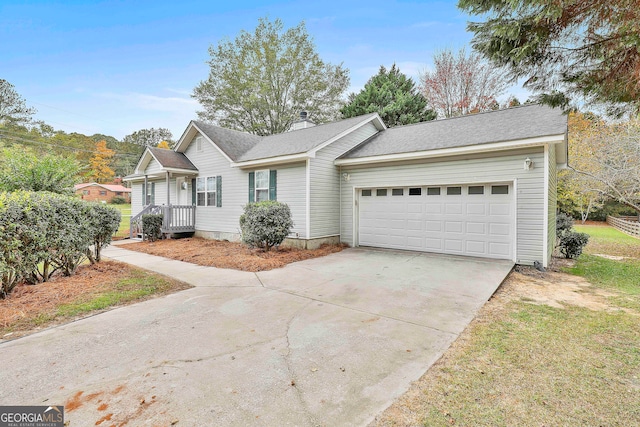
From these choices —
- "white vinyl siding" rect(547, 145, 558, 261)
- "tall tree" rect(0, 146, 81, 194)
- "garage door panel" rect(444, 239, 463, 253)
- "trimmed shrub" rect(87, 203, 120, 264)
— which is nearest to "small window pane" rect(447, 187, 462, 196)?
"garage door panel" rect(444, 239, 463, 253)

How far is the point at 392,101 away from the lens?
68.1 ft

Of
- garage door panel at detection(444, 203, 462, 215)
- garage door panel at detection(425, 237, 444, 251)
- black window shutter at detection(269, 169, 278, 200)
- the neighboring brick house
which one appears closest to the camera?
garage door panel at detection(444, 203, 462, 215)

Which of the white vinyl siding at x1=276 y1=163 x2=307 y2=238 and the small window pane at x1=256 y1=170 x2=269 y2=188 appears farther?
the small window pane at x1=256 y1=170 x2=269 y2=188

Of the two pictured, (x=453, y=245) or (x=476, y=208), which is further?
(x=453, y=245)

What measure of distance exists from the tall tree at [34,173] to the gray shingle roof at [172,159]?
9.64 ft

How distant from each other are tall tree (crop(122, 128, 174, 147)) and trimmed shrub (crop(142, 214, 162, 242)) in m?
45.9

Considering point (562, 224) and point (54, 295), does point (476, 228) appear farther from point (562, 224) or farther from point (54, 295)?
point (54, 295)

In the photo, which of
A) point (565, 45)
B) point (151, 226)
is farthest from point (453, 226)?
point (151, 226)

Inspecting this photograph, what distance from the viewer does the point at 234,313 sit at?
4168mm

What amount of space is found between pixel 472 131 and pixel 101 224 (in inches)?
392

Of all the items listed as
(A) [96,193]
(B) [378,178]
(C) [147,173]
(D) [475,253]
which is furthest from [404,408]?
(A) [96,193]

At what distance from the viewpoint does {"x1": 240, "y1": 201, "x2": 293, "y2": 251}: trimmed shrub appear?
8.39m

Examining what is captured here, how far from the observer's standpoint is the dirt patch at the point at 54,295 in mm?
3773

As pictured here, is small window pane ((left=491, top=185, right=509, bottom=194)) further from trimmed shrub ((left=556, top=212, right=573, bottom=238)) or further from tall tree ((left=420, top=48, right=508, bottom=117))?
tall tree ((left=420, top=48, right=508, bottom=117))
